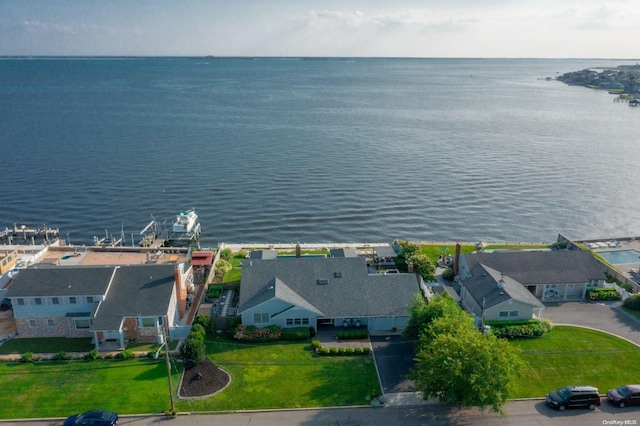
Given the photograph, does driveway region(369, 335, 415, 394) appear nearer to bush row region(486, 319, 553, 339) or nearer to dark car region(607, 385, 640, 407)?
bush row region(486, 319, 553, 339)

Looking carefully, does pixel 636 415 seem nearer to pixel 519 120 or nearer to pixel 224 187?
pixel 224 187

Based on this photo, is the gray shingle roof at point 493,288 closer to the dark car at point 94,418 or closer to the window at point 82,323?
the dark car at point 94,418

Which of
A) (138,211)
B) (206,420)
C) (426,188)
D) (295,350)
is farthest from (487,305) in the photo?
(138,211)

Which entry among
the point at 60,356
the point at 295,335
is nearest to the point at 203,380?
the point at 295,335

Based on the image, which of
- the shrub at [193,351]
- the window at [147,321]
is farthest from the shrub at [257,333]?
the window at [147,321]

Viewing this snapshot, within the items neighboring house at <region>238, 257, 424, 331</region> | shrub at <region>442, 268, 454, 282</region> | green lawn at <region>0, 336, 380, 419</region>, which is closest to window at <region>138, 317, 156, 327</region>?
green lawn at <region>0, 336, 380, 419</region>

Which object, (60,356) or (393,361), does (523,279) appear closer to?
(393,361)
